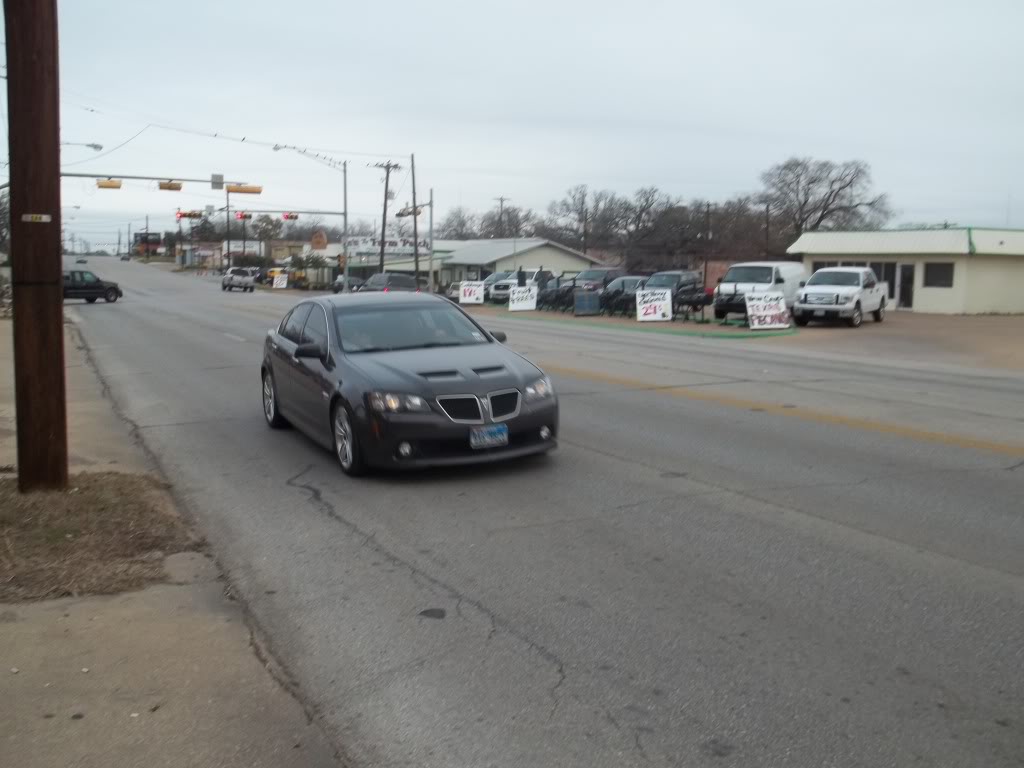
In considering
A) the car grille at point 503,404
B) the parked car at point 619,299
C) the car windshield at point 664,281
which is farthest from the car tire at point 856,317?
the car grille at point 503,404

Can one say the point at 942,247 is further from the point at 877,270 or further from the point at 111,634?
the point at 111,634

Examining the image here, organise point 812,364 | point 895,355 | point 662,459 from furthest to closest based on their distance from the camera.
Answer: point 895,355
point 812,364
point 662,459

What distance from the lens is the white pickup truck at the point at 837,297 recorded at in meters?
32.1

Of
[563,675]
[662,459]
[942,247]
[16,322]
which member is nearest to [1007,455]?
[662,459]

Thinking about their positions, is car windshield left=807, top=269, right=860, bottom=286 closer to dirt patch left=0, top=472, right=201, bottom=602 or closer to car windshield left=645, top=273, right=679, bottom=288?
car windshield left=645, top=273, right=679, bottom=288

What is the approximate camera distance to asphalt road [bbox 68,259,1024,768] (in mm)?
4098

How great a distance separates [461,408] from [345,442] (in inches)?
44.0

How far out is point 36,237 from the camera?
6.99 m

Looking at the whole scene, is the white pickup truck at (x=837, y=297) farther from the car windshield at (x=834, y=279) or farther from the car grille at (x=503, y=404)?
the car grille at (x=503, y=404)

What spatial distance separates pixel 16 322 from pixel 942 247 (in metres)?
40.3

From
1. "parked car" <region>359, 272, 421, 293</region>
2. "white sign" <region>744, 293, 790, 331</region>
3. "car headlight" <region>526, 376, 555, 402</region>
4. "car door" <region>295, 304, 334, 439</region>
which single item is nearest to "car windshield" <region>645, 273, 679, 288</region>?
"white sign" <region>744, 293, 790, 331</region>

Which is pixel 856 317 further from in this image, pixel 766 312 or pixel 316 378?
pixel 316 378

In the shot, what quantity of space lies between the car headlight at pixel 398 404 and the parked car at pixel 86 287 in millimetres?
44553

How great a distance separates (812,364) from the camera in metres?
19.8
